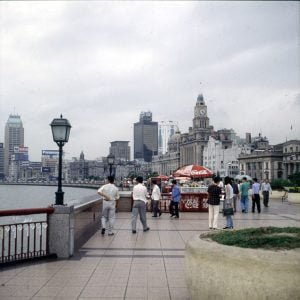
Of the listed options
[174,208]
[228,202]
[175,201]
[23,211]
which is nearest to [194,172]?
[174,208]

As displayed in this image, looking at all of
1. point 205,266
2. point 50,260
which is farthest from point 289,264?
point 50,260

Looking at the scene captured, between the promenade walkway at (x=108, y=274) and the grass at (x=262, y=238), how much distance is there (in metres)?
1.14

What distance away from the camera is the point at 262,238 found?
5316mm

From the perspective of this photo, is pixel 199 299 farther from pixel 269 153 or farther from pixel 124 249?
pixel 269 153

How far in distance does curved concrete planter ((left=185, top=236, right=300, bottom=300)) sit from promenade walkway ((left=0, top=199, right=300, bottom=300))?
3.96ft

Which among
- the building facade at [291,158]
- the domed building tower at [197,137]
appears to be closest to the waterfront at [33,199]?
the building facade at [291,158]

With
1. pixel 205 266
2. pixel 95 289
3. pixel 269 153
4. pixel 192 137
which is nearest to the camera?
pixel 205 266

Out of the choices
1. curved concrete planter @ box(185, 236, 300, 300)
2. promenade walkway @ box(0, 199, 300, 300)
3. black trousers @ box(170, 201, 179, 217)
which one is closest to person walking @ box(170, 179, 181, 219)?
black trousers @ box(170, 201, 179, 217)

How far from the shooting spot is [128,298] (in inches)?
233

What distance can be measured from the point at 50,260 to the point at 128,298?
2.98m

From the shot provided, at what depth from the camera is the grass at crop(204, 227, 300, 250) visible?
5.03 m

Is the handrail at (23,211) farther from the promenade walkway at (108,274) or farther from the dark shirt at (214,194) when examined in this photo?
the dark shirt at (214,194)

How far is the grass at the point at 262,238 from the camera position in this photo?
5.03 metres

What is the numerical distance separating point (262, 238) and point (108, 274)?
3.12 meters
